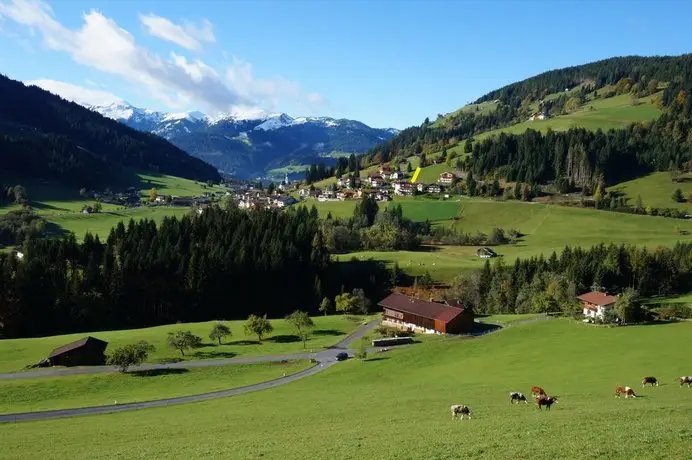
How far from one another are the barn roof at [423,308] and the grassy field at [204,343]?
953 centimetres

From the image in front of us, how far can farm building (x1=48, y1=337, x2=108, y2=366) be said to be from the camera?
225 feet

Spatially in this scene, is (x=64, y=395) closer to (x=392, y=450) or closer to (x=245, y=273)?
(x=392, y=450)

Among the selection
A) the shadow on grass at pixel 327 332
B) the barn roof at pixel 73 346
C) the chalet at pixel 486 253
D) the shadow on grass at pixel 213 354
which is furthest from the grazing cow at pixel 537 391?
the chalet at pixel 486 253

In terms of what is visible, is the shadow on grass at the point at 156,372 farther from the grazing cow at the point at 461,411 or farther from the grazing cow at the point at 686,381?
the grazing cow at the point at 686,381

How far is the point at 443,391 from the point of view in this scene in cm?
5025

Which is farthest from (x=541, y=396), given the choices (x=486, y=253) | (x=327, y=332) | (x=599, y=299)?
(x=486, y=253)

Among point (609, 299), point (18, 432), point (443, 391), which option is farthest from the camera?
point (609, 299)

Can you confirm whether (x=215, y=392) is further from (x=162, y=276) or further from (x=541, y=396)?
(x=162, y=276)

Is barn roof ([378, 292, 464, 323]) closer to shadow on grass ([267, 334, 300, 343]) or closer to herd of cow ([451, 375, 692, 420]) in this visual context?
shadow on grass ([267, 334, 300, 343])

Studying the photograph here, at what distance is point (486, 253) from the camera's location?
518 feet

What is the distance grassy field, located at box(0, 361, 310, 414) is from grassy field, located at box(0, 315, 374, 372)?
7.58 m

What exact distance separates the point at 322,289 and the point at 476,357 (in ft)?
238

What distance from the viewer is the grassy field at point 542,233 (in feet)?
492

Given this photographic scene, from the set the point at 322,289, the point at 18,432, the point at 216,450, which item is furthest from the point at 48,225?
the point at 216,450
